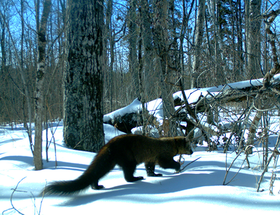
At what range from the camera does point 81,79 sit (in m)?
4.86

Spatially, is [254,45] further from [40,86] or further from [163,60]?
[40,86]

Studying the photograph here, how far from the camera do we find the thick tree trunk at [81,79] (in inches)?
192

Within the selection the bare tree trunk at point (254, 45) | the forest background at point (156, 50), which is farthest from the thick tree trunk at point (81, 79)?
the bare tree trunk at point (254, 45)

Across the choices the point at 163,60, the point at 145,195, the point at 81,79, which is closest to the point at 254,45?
the point at 163,60

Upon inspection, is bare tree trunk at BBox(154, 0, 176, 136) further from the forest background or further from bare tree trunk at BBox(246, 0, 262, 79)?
bare tree trunk at BBox(246, 0, 262, 79)

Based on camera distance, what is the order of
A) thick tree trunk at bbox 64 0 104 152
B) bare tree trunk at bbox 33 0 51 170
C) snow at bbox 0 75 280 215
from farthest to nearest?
thick tree trunk at bbox 64 0 104 152 < bare tree trunk at bbox 33 0 51 170 < snow at bbox 0 75 280 215

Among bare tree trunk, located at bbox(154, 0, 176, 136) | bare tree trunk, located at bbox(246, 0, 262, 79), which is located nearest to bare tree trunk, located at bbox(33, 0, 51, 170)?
bare tree trunk, located at bbox(154, 0, 176, 136)

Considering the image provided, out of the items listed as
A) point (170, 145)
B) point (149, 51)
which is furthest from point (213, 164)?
point (149, 51)

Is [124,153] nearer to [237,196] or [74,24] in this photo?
[237,196]

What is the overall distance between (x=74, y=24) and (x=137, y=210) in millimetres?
4195

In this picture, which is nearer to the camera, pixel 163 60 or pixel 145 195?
pixel 145 195

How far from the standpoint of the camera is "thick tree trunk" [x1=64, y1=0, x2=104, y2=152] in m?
4.87

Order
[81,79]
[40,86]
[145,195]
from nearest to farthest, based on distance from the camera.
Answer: [145,195] → [40,86] → [81,79]

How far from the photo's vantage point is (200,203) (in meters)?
1.94
